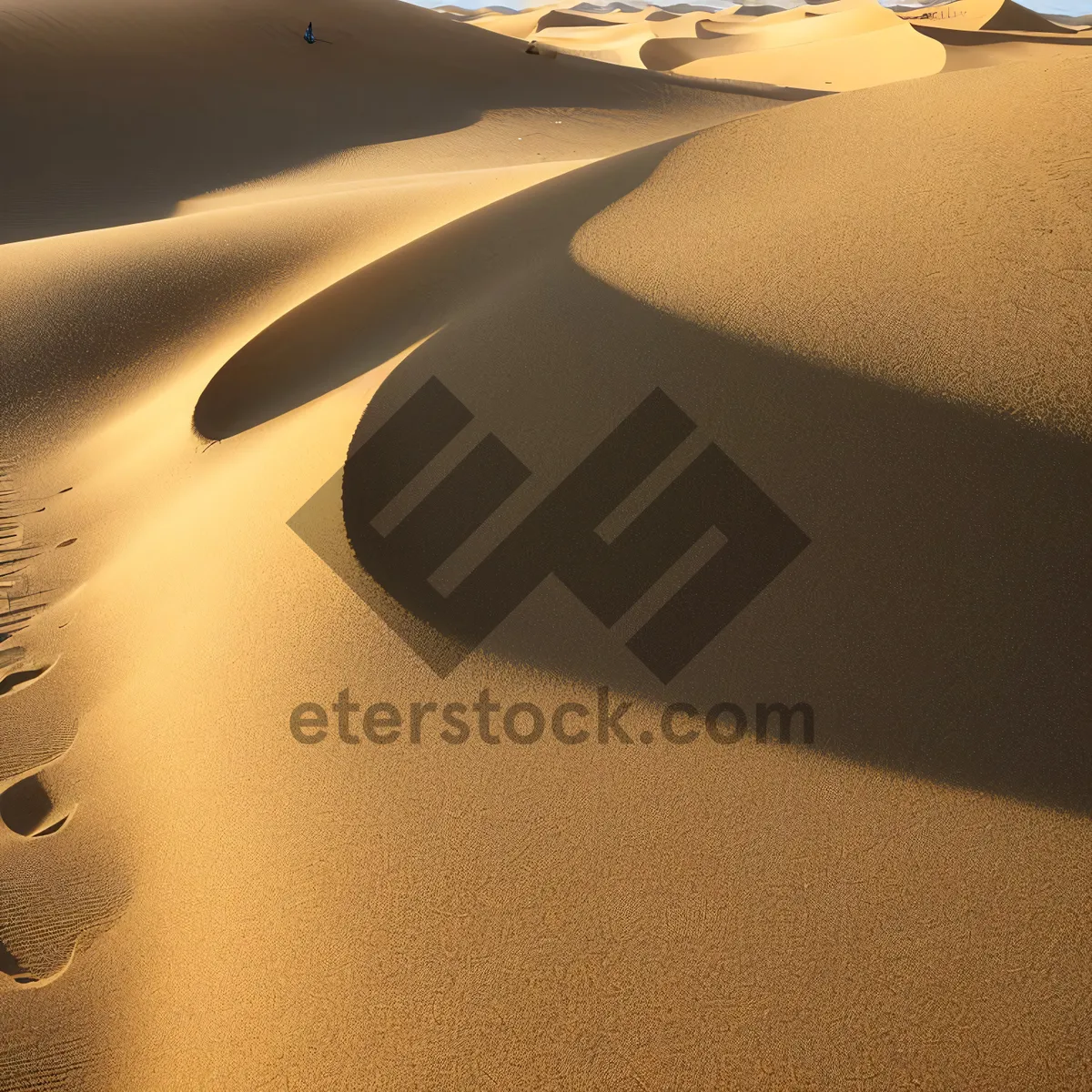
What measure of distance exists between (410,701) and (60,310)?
4.22 m

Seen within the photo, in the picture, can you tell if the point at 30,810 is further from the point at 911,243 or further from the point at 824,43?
the point at 824,43

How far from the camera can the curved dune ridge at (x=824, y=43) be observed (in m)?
20.2

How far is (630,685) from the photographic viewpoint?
2.74 metres

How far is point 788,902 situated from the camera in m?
2.12

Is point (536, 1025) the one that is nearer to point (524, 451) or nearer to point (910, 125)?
point (524, 451)

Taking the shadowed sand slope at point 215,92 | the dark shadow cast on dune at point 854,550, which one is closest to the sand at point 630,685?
the dark shadow cast on dune at point 854,550

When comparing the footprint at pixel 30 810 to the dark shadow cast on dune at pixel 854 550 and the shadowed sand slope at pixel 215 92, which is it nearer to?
the dark shadow cast on dune at pixel 854 550

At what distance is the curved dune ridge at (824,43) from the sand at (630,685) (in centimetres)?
1513

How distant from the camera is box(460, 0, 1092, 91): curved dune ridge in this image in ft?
66.3

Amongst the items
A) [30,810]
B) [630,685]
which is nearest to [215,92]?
[30,810]

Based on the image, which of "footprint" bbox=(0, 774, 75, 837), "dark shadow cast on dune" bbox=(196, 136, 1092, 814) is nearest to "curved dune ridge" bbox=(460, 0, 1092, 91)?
"dark shadow cast on dune" bbox=(196, 136, 1092, 814)

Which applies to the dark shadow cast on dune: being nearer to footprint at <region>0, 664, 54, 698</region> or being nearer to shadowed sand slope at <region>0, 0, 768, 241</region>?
footprint at <region>0, 664, 54, 698</region>

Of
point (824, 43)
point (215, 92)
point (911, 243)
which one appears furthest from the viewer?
point (824, 43)

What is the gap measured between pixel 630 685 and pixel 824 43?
24.6m
